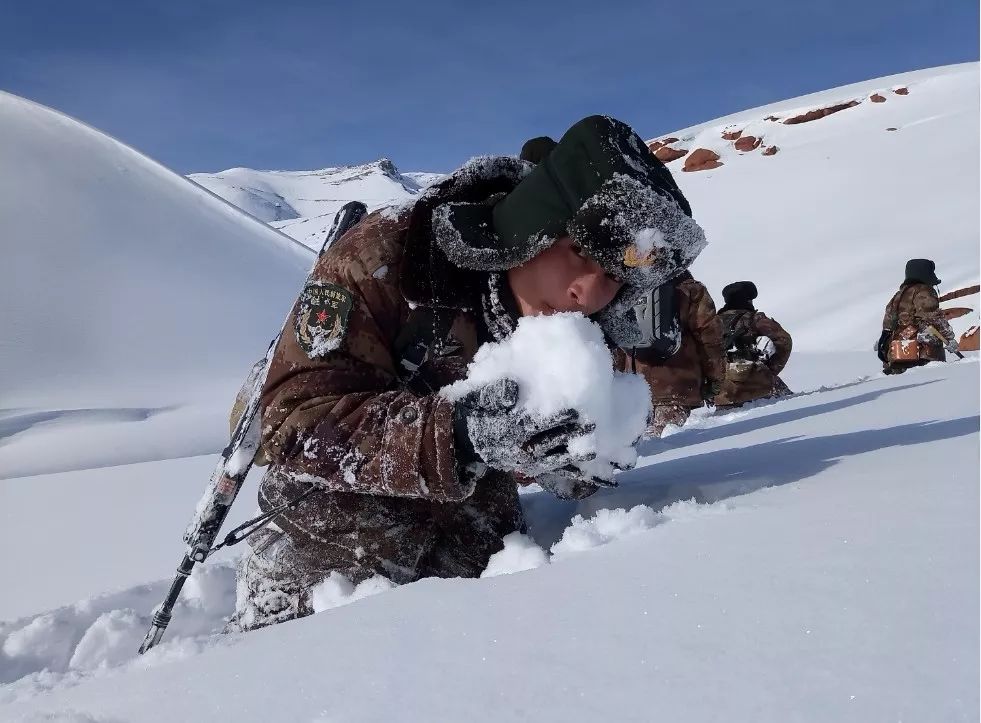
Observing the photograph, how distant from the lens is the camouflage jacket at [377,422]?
4.59 ft

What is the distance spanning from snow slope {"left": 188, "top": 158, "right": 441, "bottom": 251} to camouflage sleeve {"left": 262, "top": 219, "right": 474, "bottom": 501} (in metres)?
65.3

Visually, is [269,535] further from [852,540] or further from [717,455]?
[717,455]

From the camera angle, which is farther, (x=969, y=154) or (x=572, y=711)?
(x=969, y=154)

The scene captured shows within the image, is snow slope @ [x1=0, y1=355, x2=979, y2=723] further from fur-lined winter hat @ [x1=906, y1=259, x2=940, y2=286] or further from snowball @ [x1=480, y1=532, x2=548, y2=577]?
fur-lined winter hat @ [x1=906, y1=259, x2=940, y2=286]

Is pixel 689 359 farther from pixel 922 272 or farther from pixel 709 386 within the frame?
pixel 922 272

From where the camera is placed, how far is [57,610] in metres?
2.02

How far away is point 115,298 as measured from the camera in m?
9.84

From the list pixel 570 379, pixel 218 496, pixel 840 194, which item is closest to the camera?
pixel 570 379

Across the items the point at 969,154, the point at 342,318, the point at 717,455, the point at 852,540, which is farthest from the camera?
the point at 969,154

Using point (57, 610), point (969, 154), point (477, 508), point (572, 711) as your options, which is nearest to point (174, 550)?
point (57, 610)

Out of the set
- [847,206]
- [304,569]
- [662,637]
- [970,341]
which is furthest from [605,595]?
[847,206]

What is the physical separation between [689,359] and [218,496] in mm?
3200

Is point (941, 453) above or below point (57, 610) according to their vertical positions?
above

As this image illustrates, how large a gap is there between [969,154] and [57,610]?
21.5m
